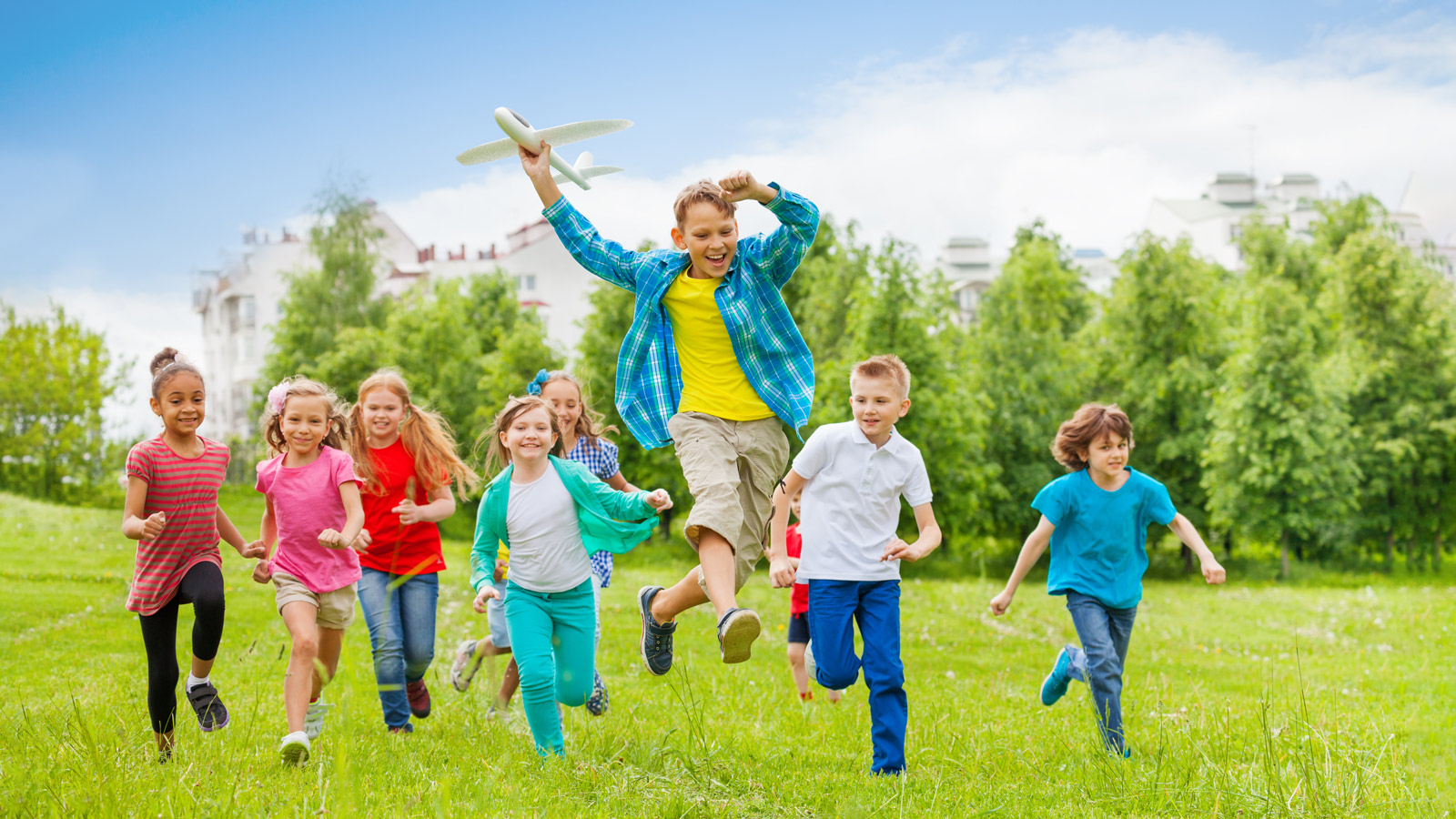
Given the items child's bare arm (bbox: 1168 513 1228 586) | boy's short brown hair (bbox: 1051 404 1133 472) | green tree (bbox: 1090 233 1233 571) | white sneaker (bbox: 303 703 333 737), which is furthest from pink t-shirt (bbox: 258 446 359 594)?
green tree (bbox: 1090 233 1233 571)

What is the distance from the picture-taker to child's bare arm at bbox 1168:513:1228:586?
6176 millimetres

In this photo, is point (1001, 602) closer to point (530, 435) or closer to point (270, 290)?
point (530, 435)

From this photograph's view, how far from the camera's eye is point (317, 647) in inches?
236

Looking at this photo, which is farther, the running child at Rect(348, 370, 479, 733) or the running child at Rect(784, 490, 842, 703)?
the running child at Rect(784, 490, 842, 703)

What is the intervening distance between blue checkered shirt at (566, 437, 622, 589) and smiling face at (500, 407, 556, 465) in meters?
1.54

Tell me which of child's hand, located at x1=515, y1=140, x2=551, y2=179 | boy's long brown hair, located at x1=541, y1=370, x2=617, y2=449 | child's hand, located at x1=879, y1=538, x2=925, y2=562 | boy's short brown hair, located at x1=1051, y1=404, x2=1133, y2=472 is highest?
child's hand, located at x1=515, y1=140, x2=551, y2=179

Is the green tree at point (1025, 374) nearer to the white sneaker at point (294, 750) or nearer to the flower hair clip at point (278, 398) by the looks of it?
the flower hair clip at point (278, 398)

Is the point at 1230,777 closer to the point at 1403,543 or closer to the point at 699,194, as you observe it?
the point at 699,194

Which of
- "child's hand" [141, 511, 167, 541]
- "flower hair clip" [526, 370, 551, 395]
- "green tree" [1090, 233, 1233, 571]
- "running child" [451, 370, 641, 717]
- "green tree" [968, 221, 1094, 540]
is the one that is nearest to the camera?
"child's hand" [141, 511, 167, 541]

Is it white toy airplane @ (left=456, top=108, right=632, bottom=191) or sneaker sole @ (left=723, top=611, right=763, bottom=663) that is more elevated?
white toy airplane @ (left=456, top=108, right=632, bottom=191)

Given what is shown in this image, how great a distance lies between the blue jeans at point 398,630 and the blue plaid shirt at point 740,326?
172 cm

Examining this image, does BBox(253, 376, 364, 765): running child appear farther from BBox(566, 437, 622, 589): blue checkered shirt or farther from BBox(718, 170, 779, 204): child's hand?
BBox(718, 170, 779, 204): child's hand

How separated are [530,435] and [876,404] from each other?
5.90ft

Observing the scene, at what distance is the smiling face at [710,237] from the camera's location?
5957mm
